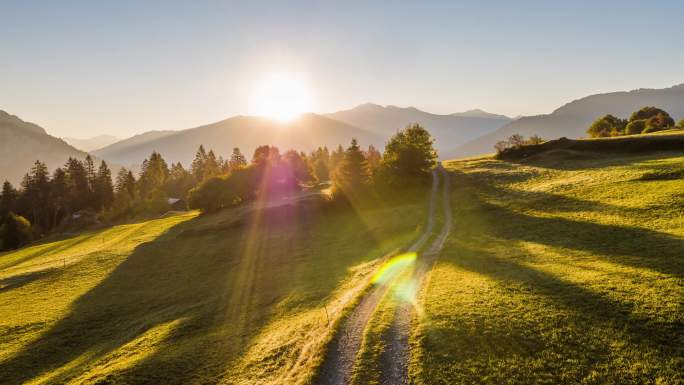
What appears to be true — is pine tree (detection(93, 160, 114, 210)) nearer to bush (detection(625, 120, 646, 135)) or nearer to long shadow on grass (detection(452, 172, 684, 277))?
long shadow on grass (detection(452, 172, 684, 277))

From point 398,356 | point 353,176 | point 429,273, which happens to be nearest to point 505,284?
point 429,273

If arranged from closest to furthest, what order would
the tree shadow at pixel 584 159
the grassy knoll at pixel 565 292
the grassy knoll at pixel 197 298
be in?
the grassy knoll at pixel 565 292, the grassy knoll at pixel 197 298, the tree shadow at pixel 584 159

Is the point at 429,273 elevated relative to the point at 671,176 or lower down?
lower down

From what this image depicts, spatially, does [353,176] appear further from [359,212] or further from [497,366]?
[497,366]

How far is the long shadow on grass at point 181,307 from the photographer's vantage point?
22.0 m

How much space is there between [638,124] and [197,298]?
12865cm

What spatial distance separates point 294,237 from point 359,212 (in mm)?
14084

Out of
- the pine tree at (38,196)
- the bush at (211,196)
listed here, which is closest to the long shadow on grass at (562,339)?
the bush at (211,196)

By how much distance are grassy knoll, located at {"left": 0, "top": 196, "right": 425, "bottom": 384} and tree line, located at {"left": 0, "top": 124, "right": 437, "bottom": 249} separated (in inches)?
529

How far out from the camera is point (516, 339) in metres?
16.7

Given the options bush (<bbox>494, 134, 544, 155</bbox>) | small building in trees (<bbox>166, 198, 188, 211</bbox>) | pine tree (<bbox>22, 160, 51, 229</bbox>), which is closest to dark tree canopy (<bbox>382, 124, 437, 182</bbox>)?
bush (<bbox>494, 134, 544, 155</bbox>)

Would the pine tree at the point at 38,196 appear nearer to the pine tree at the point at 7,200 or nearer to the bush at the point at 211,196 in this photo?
the pine tree at the point at 7,200

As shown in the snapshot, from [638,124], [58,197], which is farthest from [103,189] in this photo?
[638,124]

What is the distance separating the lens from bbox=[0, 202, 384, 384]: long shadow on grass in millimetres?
21984
